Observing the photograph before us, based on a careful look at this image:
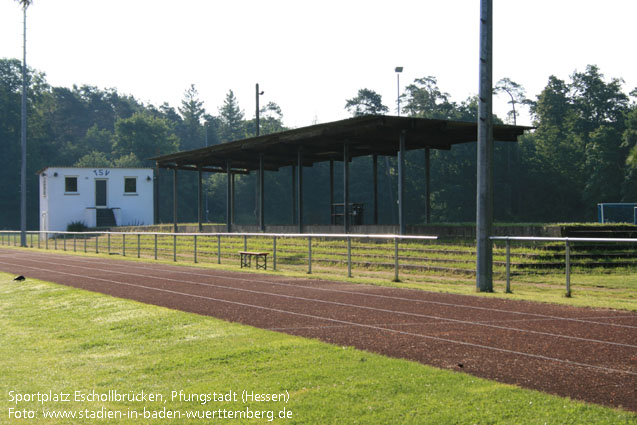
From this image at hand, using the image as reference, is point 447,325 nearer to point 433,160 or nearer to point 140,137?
point 433,160

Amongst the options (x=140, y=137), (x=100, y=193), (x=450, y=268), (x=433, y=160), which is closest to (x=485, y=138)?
(x=450, y=268)

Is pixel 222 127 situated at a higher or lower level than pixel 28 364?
higher

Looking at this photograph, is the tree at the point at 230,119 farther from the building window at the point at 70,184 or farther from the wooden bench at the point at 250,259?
the wooden bench at the point at 250,259

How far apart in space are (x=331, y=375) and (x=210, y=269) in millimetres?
15122

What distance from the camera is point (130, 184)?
2238 inches

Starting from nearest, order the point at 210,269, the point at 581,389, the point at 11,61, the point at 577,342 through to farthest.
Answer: the point at 581,389 < the point at 577,342 < the point at 210,269 < the point at 11,61

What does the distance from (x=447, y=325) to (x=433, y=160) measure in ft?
203

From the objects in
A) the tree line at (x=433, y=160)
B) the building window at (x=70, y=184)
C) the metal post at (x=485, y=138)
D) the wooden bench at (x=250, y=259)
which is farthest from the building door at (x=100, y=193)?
the metal post at (x=485, y=138)

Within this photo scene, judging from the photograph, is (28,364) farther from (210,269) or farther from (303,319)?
(210,269)

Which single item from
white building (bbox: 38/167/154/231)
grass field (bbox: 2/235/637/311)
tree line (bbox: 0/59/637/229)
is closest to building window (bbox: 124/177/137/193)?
white building (bbox: 38/167/154/231)

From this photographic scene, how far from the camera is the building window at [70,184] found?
178ft

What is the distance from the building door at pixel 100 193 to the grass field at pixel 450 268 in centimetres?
2986

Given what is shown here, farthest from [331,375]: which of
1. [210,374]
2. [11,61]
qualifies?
[11,61]

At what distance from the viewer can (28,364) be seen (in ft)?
28.5
